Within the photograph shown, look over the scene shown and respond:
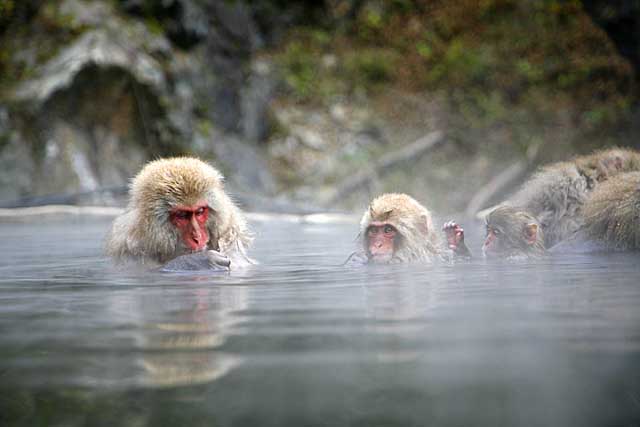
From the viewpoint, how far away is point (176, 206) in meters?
5.25

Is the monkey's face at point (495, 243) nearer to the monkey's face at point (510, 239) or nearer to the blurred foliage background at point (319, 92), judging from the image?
the monkey's face at point (510, 239)

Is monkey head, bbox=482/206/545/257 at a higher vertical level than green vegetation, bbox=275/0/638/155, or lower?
lower

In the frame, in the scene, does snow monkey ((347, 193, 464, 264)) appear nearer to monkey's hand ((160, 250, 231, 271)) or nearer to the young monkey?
the young monkey

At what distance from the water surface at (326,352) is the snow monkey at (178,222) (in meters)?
0.93

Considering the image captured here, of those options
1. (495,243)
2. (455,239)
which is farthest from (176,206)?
(495,243)

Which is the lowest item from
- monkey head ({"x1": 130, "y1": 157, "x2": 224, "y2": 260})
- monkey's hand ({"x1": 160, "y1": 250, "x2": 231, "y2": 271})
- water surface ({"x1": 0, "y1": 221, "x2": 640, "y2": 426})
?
water surface ({"x1": 0, "y1": 221, "x2": 640, "y2": 426})

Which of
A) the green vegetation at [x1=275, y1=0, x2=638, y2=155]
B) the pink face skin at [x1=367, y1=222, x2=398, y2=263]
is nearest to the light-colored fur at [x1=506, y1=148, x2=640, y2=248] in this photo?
the pink face skin at [x1=367, y1=222, x2=398, y2=263]

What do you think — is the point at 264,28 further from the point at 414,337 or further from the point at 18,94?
the point at 414,337

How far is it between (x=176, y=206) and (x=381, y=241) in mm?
1238

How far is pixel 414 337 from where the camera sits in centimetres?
246

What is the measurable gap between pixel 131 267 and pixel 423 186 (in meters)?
12.4

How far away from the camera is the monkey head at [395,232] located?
5652 millimetres

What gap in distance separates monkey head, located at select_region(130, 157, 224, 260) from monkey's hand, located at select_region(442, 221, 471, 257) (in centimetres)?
139

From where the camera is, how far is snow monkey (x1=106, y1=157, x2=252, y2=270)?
5.25 metres
